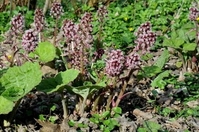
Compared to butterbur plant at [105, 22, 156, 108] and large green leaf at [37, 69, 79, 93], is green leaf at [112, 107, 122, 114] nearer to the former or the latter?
butterbur plant at [105, 22, 156, 108]

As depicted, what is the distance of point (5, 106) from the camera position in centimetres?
311

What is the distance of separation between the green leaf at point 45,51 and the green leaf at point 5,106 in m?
0.60

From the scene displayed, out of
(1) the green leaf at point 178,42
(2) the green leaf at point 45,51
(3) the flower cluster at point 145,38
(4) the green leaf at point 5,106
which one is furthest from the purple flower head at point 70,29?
(1) the green leaf at point 178,42

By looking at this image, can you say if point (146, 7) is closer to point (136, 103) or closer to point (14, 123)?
point (136, 103)

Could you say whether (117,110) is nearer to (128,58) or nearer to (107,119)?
(107,119)

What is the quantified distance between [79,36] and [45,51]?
0.98ft

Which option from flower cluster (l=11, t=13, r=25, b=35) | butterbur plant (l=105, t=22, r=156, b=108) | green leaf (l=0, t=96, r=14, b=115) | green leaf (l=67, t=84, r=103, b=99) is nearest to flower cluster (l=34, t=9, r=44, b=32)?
flower cluster (l=11, t=13, r=25, b=35)

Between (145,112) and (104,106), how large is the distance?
39cm

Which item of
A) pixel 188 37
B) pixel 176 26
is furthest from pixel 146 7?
pixel 188 37

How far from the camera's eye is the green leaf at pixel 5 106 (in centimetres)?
309

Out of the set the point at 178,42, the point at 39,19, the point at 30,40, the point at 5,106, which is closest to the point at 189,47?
the point at 178,42

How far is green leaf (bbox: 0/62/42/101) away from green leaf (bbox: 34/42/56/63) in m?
0.20

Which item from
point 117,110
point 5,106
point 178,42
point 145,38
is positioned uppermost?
point 145,38

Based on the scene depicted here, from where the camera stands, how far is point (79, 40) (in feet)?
11.7
